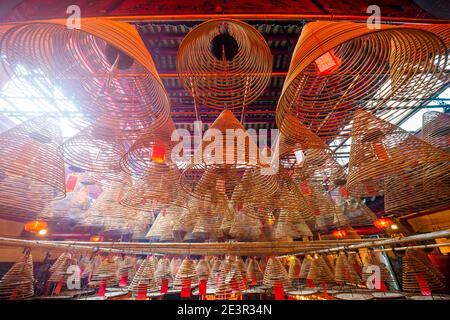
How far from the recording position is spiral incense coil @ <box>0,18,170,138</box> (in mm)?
873

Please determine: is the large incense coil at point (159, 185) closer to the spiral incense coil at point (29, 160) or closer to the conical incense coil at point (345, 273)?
the spiral incense coil at point (29, 160)

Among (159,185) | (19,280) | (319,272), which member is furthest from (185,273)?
(319,272)

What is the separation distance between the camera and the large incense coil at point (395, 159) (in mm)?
1899

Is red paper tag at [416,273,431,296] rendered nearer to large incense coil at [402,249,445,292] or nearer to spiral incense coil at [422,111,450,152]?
large incense coil at [402,249,445,292]

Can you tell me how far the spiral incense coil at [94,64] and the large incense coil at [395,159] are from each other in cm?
153

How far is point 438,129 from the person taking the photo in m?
2.95

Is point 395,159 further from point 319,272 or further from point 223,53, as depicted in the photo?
point 319,272

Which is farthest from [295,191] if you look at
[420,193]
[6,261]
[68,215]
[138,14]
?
[6,261]

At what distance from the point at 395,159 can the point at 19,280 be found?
3852 millimetres

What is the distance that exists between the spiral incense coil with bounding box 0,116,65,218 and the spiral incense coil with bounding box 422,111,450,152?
432cm

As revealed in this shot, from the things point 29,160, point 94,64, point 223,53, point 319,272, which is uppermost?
point 223,53

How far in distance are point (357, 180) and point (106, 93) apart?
83.2 inches

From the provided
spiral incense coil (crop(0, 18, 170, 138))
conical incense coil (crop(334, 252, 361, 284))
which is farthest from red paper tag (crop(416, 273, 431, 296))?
spiral incense coil (crop(0, 18, 170, 138))
